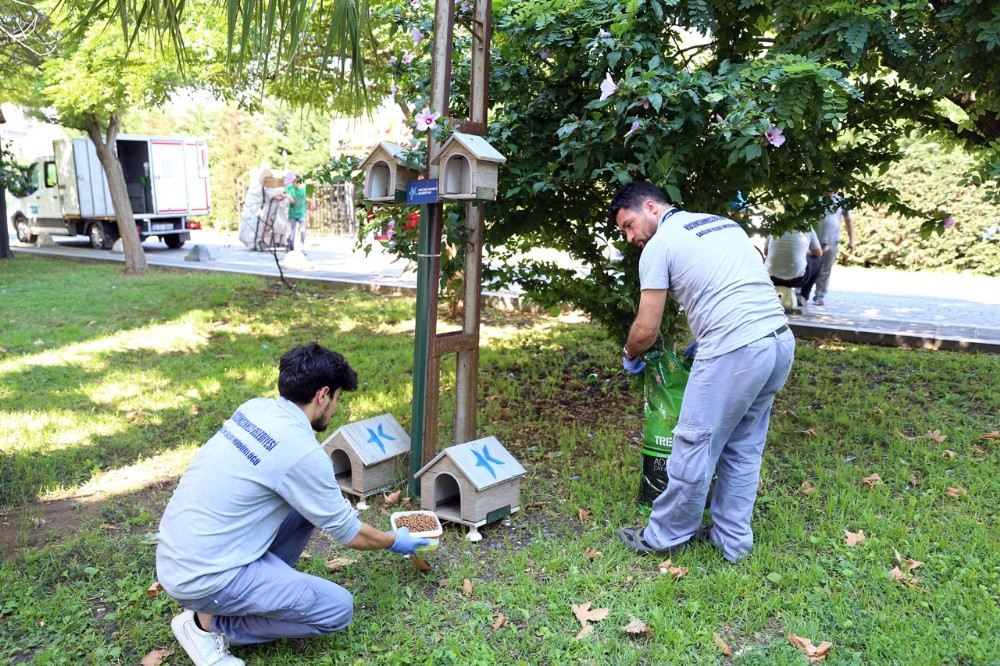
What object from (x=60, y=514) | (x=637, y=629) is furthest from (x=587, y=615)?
(x=60, y=514)

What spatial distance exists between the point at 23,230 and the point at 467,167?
2224cm

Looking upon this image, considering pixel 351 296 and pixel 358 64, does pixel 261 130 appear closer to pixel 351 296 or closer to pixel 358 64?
pixel 351 296

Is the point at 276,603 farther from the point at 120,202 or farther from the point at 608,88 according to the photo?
the point at 120,202

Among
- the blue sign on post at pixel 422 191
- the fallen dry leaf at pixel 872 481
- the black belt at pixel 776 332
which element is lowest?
the fallen dry leaf at pixel 872 481

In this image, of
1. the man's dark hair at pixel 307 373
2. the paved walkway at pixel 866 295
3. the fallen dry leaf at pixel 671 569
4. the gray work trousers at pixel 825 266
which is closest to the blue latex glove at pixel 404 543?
the man's dark hair at pixel 307 373

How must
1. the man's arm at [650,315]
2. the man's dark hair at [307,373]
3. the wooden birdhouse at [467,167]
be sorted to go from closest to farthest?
the man's dark hair at [307,373] → the man's arm at [650,315] → the wooden birdhouse at [467,167]

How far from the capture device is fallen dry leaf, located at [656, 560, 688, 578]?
3498mm

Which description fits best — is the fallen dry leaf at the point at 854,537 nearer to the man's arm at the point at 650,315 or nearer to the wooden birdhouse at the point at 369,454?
the man's arm at the point at 650,315

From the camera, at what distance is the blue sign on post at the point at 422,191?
13.2 feet

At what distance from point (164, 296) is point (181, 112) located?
3072 centimetres

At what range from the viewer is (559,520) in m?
4.14

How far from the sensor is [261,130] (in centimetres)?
2823

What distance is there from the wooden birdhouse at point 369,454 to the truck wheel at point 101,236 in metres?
17.4

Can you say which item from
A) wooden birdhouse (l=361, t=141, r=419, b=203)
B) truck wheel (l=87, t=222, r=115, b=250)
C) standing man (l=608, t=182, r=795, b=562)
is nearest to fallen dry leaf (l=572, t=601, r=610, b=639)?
standing man (l=608, t=182, r=795, b=562)
